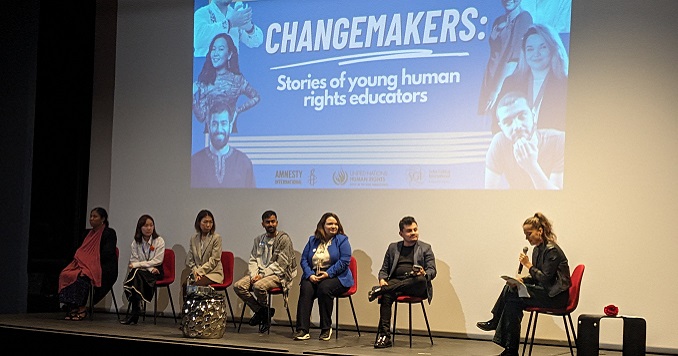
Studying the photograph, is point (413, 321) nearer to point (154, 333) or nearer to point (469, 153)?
point (469, 153)

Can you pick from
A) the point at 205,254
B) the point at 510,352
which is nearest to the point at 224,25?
the point at 205,254

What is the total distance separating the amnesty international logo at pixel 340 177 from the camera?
7.29 m

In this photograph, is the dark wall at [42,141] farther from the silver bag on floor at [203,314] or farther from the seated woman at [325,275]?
the seated woman at [325,275]

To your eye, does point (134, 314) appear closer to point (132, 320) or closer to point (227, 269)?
point (132, 320)

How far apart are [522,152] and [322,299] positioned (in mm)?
1847

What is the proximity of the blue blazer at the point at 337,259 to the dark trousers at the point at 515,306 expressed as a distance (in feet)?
4.04

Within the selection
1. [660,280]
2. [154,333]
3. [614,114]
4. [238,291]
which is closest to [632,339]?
[660,280]

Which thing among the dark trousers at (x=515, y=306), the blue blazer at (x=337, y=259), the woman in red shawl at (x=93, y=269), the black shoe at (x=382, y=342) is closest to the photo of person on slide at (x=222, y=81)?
the woman in red shawl at (x=93, y=269)

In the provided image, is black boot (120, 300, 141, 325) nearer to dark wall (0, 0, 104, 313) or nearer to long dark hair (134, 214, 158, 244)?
long dark hair (134, 214, 158, 244)

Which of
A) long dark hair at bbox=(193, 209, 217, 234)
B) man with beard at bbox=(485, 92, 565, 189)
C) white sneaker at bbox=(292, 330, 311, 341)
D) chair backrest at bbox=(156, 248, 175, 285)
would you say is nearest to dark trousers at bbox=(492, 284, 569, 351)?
man with beard at bbox=(485, 92, 565, 189)

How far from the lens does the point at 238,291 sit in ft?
22.6

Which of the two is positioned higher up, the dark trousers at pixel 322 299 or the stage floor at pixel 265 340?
the dark trousers at pixel 322 299

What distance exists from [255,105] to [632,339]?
3.67 m

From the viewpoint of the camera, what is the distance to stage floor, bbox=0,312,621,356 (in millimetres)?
5977
